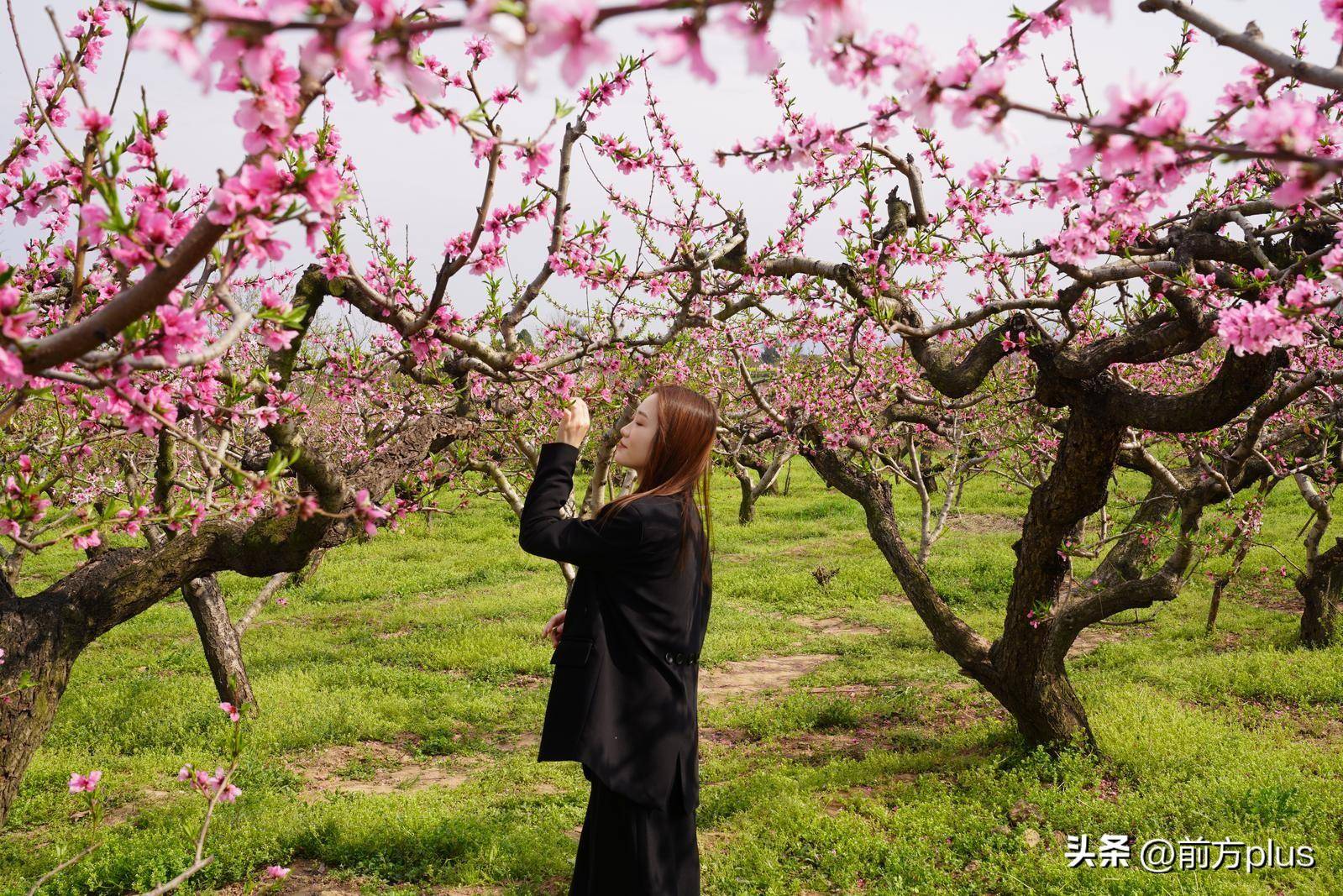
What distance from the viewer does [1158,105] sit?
4.64ft

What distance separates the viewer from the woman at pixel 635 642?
304cm

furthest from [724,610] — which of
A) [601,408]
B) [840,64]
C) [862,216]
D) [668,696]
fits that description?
[840,64]

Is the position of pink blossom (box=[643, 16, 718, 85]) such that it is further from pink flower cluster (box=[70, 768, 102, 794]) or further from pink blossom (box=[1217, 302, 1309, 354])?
pink flower cluster (box=[70, 768, 102, 794])

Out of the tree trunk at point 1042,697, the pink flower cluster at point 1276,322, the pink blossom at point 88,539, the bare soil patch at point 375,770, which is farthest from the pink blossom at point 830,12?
the bare soil patch at point 375,770

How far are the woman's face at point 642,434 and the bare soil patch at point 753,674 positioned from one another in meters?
5.09

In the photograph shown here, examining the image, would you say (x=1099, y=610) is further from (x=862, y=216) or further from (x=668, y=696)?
(x=668, y=696)

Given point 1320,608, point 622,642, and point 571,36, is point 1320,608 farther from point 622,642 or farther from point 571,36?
point 571,36

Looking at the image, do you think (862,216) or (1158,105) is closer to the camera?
(1158,105)

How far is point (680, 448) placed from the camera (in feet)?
10.6

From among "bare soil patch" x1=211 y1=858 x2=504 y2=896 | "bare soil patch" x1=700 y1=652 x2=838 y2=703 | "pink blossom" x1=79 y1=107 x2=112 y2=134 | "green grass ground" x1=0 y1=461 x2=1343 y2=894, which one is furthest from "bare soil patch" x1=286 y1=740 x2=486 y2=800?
"pink blossom" x1=79 y1=107 x2=112 y2=134

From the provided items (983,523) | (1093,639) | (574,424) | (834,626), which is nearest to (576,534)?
(574,424)

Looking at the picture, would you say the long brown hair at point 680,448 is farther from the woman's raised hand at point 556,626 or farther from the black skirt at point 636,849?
the black skirt at point 636,849

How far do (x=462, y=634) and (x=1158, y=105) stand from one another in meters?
9.37

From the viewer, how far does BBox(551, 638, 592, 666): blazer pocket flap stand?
3.07 m
